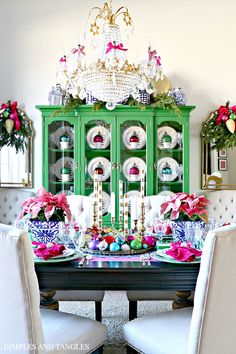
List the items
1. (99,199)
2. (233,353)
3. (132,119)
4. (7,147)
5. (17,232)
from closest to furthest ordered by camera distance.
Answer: (17,232) → (233,353) → (99,199) → (132,119) → (7,147)

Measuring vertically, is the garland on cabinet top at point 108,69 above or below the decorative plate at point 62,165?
above

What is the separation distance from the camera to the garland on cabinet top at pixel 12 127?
3.90 metres

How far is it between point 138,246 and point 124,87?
1.05 m

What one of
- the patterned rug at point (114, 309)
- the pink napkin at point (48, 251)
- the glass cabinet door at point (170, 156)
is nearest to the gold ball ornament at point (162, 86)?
the glass cabinet door at point (170, 156)

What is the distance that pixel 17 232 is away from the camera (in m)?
1.32

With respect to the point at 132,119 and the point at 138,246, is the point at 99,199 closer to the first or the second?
the point at 138,246

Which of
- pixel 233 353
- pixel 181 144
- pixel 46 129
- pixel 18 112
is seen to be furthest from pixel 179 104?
pixel 233 353

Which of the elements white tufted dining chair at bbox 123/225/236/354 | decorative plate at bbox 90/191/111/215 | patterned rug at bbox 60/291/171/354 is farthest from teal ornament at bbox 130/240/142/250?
decorative plate at bbox 90/191/111/215

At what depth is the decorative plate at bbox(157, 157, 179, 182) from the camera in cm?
386

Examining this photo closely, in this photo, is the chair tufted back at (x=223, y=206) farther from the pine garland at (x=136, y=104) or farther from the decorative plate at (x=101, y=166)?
the decorative plate at (x=101, y=166)

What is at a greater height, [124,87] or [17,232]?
[124,87]

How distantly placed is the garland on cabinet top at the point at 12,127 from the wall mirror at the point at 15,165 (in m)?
0.08

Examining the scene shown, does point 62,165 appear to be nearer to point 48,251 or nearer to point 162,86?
point 162,86

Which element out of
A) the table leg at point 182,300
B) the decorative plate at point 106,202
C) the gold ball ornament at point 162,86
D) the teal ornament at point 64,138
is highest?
the gold ball ornament at point 162,86
